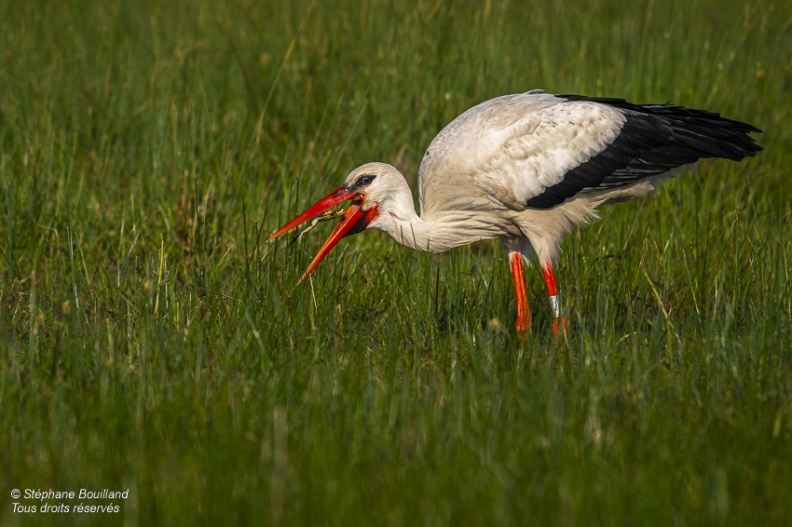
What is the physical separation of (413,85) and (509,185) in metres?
1.86

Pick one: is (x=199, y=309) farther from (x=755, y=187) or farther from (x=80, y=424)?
(x=755, y=187)

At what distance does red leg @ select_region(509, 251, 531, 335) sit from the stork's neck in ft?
0.79

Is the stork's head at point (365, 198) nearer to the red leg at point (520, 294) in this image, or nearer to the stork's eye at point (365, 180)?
the stork's eye at point (365, 180)

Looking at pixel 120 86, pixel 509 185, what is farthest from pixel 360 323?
pixel 120 86

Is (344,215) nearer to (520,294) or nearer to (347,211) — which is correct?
(347,211)

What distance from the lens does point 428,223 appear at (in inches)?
196

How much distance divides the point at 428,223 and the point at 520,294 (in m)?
0.55

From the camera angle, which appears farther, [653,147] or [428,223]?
[653,147]

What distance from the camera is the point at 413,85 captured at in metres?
6.70

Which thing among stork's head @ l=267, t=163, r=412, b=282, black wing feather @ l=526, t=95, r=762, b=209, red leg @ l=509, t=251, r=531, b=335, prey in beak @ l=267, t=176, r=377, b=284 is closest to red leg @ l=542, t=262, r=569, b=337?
red leg @ l=509, t=251, r=531, b=335

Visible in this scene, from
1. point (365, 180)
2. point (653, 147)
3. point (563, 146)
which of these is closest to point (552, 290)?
point (563, 146)

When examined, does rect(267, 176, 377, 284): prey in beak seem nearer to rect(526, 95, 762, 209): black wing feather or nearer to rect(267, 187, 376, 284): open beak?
rect(267, 187, 376, 284): open beak

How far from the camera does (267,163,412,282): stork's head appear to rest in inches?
191

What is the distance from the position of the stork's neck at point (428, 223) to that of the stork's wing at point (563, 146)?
0.31 ft
